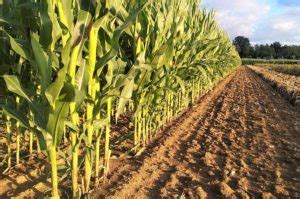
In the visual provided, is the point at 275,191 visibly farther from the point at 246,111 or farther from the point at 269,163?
the point at 246,111

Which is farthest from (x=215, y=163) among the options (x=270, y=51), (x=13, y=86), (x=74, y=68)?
(x=270, y=51)

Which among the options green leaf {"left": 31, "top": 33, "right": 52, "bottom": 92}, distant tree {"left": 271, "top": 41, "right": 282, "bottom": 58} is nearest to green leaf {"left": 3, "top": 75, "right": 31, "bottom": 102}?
green leaf {"left": 31, "top": 33, "right": 52, "bottom": 92}

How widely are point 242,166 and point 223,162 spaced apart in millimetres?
229

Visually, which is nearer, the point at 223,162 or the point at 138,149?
the point at 223,162

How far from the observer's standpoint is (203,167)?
4.13m

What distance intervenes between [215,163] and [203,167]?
24cm

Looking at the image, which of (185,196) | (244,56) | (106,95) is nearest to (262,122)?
(185,196)

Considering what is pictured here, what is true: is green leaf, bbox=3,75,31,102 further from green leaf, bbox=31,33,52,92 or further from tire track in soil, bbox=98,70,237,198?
tire track in soil, bbox=98,70,237,198

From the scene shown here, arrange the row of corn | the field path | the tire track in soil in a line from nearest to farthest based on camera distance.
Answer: the row of corn < the tire track in soil < the field path

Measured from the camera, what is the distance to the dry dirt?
3.36 m

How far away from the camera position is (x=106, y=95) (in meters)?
3.00

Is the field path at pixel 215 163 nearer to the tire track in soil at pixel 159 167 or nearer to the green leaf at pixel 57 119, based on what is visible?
the tire track in soil at pixel 159 167

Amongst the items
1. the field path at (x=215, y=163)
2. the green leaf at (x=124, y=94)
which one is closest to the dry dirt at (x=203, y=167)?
the field path at (x=215, y=163)

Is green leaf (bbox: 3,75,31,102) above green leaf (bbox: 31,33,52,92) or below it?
below
